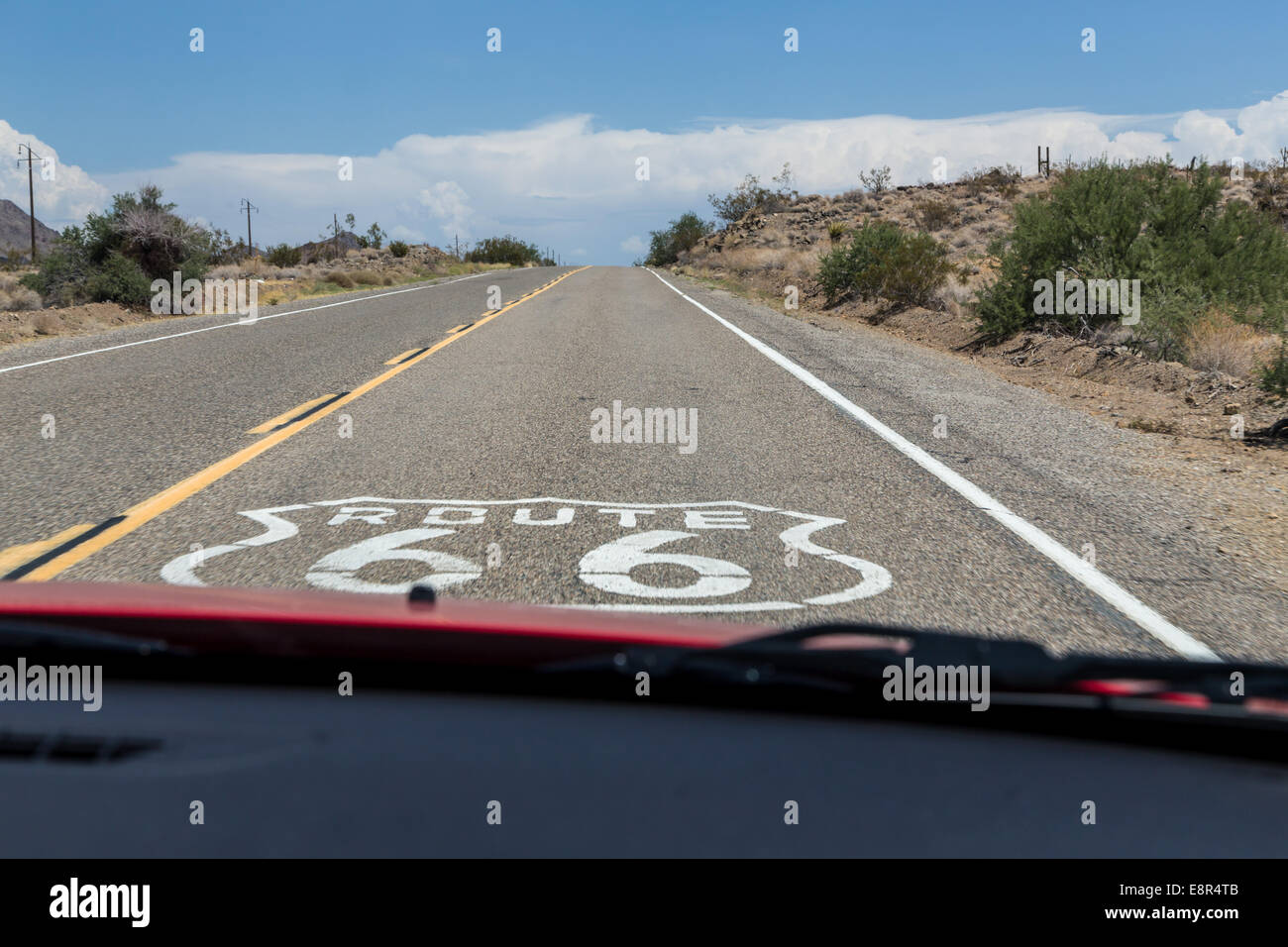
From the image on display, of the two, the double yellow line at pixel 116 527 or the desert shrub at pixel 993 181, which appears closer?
the double yellow line at pixel 116 527

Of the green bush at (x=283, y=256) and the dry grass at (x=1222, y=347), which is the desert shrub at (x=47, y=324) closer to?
the dry grass at (x=1222, y=347)

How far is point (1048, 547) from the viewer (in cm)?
504

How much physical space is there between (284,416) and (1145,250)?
1169 cm

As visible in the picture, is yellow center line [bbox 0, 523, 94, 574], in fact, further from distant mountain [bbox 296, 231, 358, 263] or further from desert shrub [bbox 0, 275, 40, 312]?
distant mountain [bbox 296, 231, 358, 263]

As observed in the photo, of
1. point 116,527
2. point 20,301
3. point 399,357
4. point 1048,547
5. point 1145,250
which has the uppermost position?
point 20,301

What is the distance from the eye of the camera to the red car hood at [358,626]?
6.49 feet

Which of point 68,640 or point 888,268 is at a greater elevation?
point 888,268

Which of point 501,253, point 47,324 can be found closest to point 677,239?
point 501,253

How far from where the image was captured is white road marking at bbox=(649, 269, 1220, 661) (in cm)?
387

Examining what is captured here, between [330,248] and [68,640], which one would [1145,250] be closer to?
[68,640]

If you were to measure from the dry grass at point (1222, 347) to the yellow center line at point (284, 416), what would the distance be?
9.90m

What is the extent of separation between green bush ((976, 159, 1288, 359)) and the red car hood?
43.1 ft

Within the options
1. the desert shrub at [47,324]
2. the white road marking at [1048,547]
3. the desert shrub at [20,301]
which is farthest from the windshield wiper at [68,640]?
the desert shrub at [20,301]

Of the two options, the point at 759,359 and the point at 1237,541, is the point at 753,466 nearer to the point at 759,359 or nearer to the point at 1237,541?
the point at 1237,541
